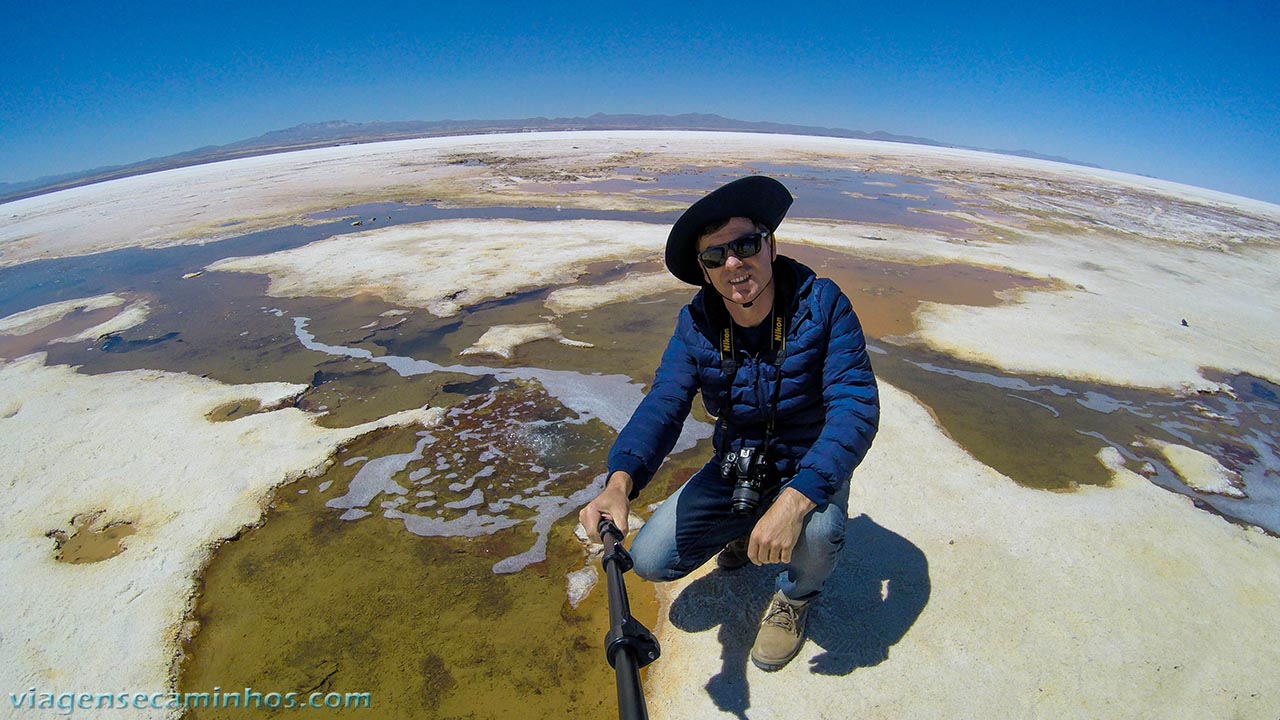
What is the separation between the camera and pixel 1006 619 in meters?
2.62

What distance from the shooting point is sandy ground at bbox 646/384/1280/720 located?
2262 mm

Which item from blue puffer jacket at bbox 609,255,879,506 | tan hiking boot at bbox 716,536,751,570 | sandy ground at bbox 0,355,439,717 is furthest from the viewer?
tan hiking boot at bbox 716,536,751,570

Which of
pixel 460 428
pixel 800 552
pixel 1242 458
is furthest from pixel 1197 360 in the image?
pixel 460 428

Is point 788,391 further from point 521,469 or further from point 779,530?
point 521,469

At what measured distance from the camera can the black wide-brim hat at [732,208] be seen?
7.30ft

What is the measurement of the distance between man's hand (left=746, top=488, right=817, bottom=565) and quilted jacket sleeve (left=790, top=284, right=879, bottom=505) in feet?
0.20

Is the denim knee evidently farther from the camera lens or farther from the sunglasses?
the sunglasses

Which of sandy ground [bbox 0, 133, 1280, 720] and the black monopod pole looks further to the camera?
sandy ground [bbox 0, 133, 1280, 720]

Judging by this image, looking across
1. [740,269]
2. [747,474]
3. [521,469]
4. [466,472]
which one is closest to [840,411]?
[747,474]

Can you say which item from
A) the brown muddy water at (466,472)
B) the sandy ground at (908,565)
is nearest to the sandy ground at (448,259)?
the brown muddy water at (466,472)

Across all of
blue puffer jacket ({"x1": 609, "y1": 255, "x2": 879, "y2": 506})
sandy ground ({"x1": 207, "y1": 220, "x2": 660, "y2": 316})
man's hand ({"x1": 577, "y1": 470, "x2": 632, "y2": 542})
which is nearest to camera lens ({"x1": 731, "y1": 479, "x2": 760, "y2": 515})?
blue puffer jacket ({"x1": 609, "y1": 255, "x2": 879, "y2": 506})

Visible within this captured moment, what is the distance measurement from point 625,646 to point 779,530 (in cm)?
73

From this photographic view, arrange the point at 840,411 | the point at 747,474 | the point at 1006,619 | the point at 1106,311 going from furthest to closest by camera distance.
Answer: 1. the point at 1106,311
2. the point at 1006,619
3. the point at 747,474
4. the point at 840,411

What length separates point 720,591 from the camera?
2824 mm
